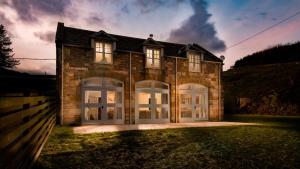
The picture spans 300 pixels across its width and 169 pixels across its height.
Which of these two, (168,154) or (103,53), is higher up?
(103,53)

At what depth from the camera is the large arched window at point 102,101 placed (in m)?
13.0

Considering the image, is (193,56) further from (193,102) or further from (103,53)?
(103,53)

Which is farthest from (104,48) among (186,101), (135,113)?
(186,101)

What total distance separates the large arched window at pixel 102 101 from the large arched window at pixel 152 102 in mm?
1240

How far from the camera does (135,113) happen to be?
46.7 ft

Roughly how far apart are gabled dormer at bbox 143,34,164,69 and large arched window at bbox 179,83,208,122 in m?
2.65

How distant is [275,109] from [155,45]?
15.8 metres

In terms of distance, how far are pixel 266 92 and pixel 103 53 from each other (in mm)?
20426

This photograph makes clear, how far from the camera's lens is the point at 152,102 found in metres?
14.8

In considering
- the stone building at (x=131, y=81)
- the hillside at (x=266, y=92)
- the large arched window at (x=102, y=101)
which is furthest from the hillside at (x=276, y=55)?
the large arched window at (x=102, y=101)

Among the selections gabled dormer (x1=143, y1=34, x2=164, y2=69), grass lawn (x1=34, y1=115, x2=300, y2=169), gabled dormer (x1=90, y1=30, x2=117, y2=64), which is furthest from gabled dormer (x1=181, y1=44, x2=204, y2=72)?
grass lawn (x1=34, y1=115, x2=300, y2=169)

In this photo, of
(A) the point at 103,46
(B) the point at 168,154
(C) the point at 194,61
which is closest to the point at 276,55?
(C) the point at 194,61

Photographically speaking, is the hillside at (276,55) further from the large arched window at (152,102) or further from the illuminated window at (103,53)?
the illuminated window at (103,53)

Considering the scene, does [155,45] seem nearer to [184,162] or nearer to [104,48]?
[104,48]
